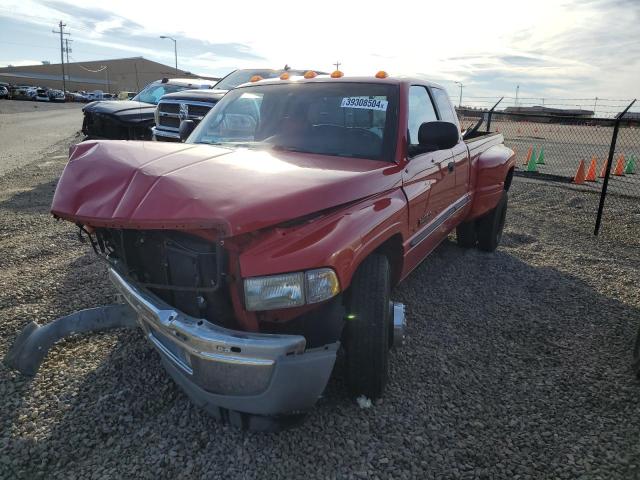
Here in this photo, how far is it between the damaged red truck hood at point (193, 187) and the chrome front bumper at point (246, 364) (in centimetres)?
45

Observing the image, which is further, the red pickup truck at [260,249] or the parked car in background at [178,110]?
the parked car in background at [178,110]

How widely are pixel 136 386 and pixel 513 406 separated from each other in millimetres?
2223

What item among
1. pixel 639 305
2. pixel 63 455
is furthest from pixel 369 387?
pixel 639 305

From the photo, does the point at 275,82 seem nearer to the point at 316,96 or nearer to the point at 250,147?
the point at 316,96

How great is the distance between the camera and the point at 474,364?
316 centimetres

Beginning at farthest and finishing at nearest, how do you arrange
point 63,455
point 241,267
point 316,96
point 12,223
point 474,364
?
point 12,223
point 316,96
point 474,364
point 63,455
point 241,267

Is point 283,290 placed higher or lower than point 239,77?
lower

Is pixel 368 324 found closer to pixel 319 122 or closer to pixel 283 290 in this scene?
pixel 283 290

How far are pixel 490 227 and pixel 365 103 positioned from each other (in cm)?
279

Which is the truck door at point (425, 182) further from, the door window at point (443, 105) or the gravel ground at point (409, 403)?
the gravel ground at point (409, 403)

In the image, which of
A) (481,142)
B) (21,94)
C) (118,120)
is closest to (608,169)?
(481,142)

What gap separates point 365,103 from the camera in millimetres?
3289

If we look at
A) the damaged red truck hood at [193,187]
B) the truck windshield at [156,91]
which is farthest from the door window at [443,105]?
the truck windshield at [156,91]

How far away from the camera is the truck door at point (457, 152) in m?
4.20
